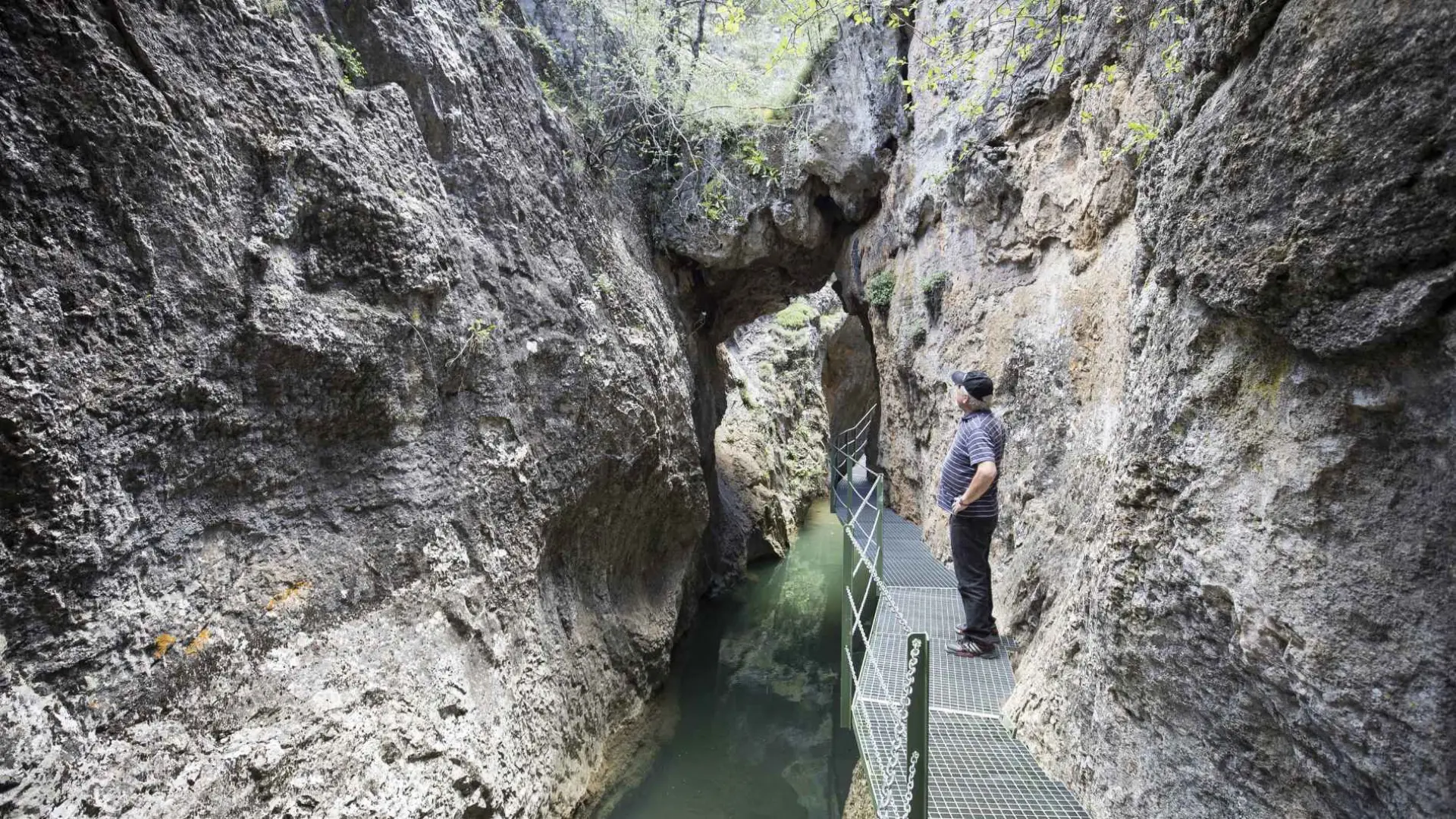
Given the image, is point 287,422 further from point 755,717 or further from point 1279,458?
point 755,717

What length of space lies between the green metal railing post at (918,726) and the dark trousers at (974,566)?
1.77m

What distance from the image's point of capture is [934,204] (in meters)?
7.63

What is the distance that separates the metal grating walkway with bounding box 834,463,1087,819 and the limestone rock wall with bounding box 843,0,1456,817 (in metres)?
0.16

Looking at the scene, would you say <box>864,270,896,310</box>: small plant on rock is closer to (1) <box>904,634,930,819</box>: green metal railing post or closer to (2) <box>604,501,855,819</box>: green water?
(2) <box>604,501,855,819</box>: green water

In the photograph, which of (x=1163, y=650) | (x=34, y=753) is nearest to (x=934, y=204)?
(x=1163, y=650)

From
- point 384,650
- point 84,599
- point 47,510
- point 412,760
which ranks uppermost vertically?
point 47,510

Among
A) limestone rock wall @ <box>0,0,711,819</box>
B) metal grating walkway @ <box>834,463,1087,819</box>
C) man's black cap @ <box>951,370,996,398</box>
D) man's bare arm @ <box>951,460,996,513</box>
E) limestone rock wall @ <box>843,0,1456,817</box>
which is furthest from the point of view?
man's black cap @ <box>951,370,996,398</box>

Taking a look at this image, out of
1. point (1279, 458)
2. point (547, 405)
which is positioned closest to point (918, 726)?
point (1279, 458)

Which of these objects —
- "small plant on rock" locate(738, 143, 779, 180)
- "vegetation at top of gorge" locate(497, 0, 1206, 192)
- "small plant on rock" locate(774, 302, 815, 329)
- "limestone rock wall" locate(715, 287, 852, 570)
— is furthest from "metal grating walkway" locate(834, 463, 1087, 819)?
"small plant on rock" locate(774, 302, 815, 329)

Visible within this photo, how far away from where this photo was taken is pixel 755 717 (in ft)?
24.1

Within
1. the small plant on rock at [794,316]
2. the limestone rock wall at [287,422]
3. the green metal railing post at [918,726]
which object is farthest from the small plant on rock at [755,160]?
the small plant on rock at [794,316]

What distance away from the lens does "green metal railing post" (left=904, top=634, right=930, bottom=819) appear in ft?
8.65

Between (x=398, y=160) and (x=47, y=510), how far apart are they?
2.65 metres

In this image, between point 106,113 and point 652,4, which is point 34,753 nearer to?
→ point 106,113
